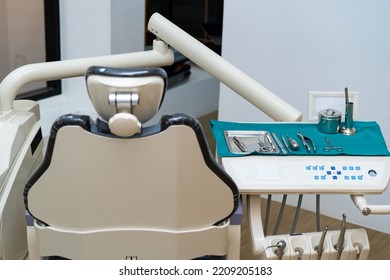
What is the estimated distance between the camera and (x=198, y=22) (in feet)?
18.0

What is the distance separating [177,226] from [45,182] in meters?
0.36

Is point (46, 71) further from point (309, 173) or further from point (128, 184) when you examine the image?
point (309, 173)

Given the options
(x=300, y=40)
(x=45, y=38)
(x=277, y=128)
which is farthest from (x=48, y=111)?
(x=277, y=128)

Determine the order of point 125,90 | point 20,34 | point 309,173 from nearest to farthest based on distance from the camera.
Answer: point 125,90
point 309,173
point 20,34

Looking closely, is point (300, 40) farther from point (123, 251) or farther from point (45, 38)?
point (123, 251)

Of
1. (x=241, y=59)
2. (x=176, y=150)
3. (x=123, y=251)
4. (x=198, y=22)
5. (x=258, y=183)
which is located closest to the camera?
(x=176, y=150)

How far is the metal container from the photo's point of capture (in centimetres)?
223

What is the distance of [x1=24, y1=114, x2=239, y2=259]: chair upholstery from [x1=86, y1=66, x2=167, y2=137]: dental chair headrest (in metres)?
0.06

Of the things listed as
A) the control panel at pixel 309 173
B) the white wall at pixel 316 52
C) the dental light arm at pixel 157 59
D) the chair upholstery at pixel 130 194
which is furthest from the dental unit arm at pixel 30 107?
the white wall at pixel 316 52

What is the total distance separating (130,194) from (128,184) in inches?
1.2

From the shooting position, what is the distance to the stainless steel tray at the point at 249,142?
2.14 meters

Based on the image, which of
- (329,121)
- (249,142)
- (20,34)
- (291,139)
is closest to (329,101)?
(329,121)

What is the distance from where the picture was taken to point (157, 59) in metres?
2.34

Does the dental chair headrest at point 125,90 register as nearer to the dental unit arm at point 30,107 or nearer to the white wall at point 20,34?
the dental unit arm at point 30,107
